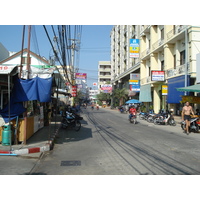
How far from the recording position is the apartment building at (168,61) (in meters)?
19.2

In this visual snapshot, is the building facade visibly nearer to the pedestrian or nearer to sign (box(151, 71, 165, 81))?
sign (box(151, 71, 165, 81))

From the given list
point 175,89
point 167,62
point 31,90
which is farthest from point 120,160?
point 167,62

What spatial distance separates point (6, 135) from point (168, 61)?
20794 mm

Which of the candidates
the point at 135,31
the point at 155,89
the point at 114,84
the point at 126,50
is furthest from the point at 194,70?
the point at 114,84

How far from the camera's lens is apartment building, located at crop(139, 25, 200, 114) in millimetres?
19203

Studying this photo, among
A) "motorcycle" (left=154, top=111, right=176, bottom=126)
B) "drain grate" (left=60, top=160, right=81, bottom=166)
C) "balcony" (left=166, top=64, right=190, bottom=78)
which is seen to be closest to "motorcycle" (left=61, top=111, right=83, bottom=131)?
"drain grate" (left=60, top=160, right=81, bottom=166)

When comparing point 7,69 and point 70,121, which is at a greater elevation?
point 7,69

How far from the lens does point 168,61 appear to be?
2438 cm

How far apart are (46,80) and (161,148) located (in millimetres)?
5310

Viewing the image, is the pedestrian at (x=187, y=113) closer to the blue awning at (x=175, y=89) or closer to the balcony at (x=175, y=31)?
the blue awning at (x=175, y=89)

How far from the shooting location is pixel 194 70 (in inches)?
752

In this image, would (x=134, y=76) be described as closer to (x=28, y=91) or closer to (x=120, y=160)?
(x=28, y=91)

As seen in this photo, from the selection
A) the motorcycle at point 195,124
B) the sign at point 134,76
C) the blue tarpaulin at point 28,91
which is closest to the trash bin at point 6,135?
the blue tarpaulin at point 28,91

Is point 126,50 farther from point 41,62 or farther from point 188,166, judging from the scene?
point 188,166
